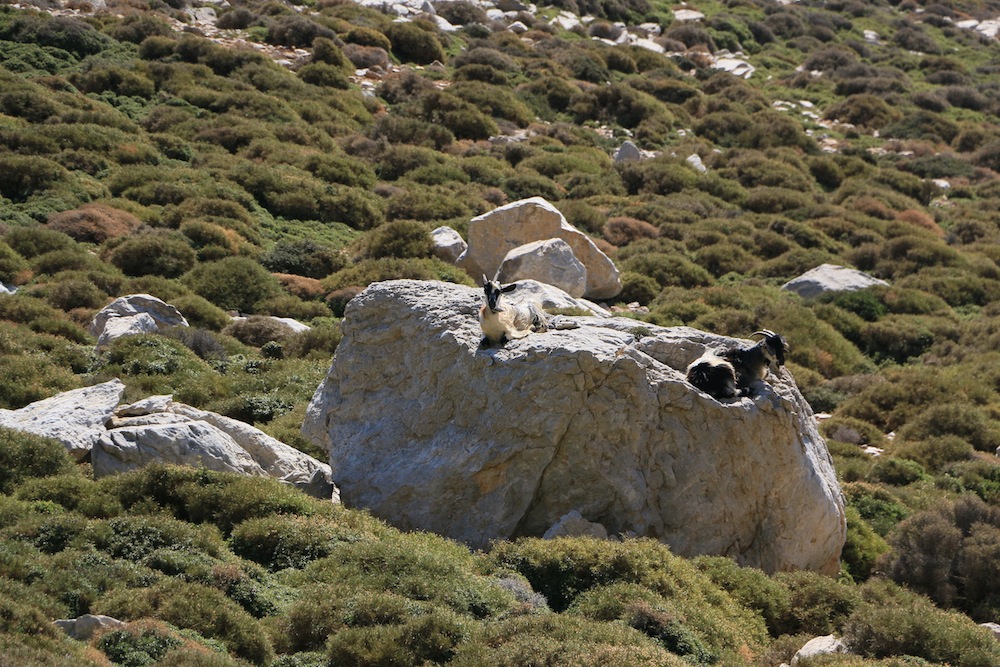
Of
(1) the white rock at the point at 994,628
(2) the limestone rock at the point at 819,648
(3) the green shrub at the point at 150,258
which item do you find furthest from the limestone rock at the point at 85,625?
(3) the green shrub at the point at 150,258

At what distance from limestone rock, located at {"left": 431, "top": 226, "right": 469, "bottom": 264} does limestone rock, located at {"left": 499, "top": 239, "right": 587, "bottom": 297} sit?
130 inches

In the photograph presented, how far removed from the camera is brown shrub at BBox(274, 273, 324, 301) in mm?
26344

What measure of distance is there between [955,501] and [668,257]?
14935mm

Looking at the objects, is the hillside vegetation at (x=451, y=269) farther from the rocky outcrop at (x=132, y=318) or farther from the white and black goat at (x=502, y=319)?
the white and black goat at (x=502, y=319)


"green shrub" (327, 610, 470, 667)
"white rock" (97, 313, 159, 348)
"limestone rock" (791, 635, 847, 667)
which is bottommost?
"white rock" (97, 313, 159, 348)

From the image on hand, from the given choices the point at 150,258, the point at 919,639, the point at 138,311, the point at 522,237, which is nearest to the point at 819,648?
the point at 919,639

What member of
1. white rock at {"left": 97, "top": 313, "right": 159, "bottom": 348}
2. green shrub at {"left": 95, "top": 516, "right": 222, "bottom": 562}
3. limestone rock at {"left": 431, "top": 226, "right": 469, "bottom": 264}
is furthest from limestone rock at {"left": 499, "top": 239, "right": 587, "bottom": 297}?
green shrub at {"left": 95, "top": 516, "right": 222, "bottom": 562}

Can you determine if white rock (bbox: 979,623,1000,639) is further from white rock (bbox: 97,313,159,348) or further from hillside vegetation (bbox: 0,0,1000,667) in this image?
white rock (bbox: 97,313,159,348)

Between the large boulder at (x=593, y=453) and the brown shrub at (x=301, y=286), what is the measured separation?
12535 mm

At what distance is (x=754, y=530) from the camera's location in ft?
45.7

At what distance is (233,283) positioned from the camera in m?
25.5

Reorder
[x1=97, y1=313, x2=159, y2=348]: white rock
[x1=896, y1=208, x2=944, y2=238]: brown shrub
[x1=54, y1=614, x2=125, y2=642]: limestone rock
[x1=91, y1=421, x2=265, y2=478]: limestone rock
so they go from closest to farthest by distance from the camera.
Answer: [x1=54, y1=614, x2=125, y2=642]: limestone rock
[x1=91, y1=421, x2=265, y2=478]: limestone rock
[x1=97, y1=313, x2=159, y2=348]: white rock
[x1=896, y1=208, x2=944, y2=238]: brown shrub

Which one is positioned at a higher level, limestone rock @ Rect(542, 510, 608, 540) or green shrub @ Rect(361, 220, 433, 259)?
limestone rock @ Rect(542, 510, 608, 540)

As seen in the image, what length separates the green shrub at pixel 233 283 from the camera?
25.2 meters
